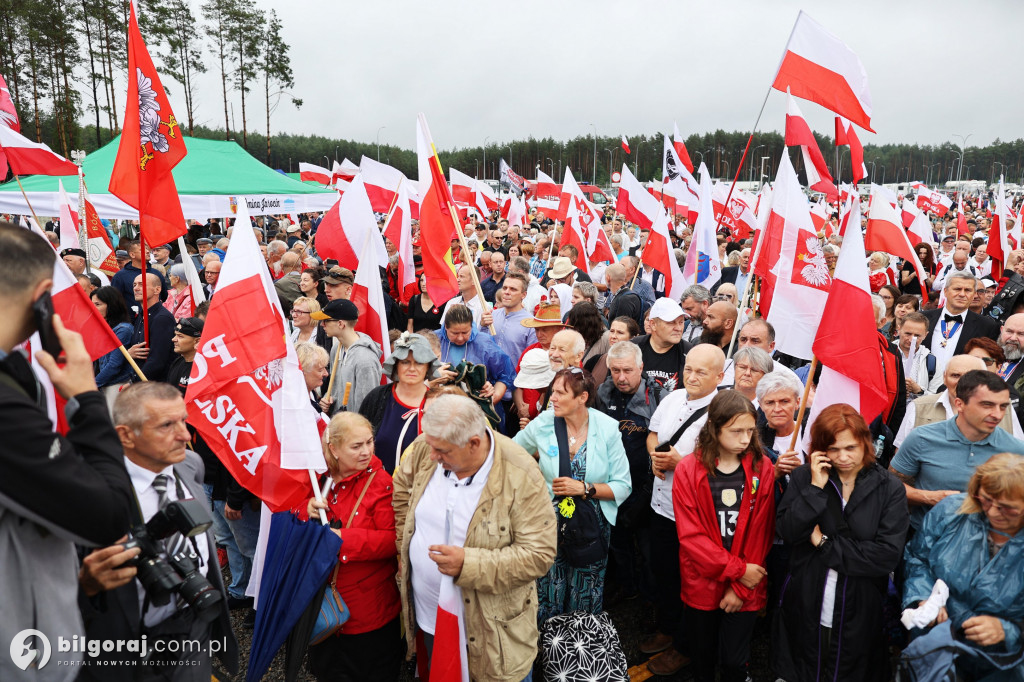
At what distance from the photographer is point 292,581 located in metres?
3.21

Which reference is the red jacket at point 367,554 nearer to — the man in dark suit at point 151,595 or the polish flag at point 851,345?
the man in dark suit at point 151,595

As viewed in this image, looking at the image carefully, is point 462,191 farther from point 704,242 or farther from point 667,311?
point 667,311

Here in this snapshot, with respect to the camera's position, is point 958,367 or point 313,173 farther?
point 313,173

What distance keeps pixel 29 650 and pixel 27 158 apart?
9105 mm

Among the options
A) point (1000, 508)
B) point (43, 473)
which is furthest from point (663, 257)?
point (43, 473)

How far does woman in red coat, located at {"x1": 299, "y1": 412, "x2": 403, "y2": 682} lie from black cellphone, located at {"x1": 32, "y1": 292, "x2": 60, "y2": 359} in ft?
5.77

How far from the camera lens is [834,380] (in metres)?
4.12

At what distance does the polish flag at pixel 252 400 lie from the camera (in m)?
3.50

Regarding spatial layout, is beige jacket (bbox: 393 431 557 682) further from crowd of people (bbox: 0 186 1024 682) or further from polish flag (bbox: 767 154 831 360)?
polish flag (bbox: 767 154 831 360)

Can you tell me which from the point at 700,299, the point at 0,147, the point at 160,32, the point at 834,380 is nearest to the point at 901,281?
the point at 700,299

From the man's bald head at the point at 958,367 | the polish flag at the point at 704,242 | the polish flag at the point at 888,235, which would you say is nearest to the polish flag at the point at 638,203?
the polish flag at the point at 704,242

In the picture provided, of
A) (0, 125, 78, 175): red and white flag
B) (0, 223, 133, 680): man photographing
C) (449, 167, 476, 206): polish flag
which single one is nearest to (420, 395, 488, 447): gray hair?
(0, 223, 133, 680): man photographing

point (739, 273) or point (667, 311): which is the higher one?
point (667, 311)

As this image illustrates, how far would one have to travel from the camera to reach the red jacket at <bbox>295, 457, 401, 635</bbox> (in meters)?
3.40
